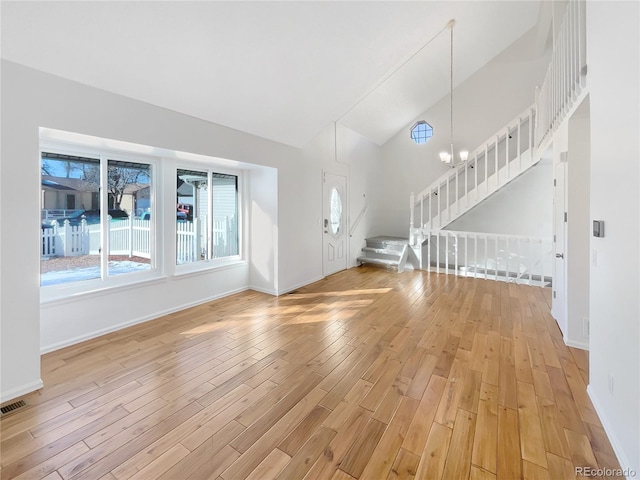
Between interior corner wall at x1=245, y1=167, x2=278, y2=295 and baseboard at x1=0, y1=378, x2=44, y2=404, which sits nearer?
baseboard at x1=0, y1=378, x2=44, y2=404

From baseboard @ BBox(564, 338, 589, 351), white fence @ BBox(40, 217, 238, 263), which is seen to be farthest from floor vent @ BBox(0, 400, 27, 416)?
baseboard @ BBox(564, 338, 589, 351)

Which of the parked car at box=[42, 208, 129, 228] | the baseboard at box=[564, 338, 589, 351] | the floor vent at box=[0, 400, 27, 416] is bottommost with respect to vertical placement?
the floor vent at box=[0, 400, 27, 416]

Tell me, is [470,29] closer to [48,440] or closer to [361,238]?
[361,238]

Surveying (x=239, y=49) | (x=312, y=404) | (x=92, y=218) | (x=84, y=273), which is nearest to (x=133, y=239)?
(x=92, y=218)

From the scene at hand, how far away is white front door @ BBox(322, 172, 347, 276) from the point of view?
586 cm

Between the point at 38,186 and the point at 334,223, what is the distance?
4.68m

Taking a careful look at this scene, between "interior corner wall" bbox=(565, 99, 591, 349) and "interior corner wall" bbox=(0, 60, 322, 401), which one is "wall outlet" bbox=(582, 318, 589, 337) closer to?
"interior corner wall" bbox=(565, 99, 591, 349)

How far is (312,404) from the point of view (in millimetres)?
2066

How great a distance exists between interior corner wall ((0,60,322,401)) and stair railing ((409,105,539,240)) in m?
3.87

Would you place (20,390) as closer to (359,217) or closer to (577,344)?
(577,344)

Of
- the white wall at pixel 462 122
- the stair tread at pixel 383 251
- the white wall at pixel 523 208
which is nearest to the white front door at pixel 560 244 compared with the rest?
the white wall at pixel 523 208

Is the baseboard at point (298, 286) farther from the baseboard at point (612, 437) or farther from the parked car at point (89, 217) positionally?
the baseboard at point (612, 437)

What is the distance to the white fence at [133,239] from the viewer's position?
304 cm

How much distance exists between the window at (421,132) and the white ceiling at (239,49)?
2.46 m
